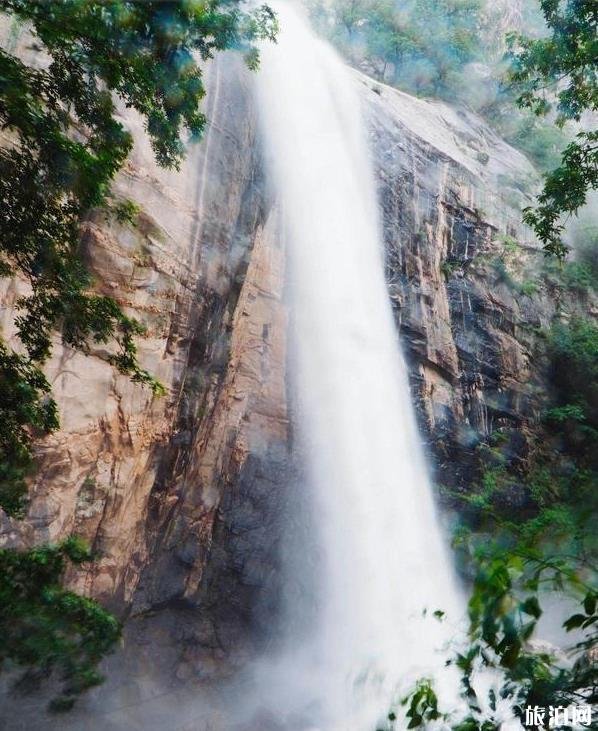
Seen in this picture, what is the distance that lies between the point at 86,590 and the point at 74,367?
306 cm

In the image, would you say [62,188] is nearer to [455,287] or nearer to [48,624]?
[48,624]

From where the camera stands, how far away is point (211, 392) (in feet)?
29.8

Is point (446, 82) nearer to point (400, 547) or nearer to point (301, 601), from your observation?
point (400, 547)

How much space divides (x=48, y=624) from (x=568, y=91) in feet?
25.6

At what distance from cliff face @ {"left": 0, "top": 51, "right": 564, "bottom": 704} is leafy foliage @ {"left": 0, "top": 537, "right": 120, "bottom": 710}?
2.20 m

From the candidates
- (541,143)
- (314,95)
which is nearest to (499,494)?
(314,95)

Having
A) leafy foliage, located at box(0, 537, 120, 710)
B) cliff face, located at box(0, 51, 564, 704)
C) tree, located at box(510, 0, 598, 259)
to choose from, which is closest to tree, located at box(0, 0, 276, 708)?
leafy foliage, located at box(0, 537, 120, 710)

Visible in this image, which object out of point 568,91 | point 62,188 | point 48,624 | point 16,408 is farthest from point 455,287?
point 48,624

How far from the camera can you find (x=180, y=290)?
327 inches

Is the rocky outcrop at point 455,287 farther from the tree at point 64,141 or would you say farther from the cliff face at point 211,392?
the tree at point 64,141

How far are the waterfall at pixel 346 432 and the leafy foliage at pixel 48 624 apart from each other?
4.93 m

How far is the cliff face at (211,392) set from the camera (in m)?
7.20

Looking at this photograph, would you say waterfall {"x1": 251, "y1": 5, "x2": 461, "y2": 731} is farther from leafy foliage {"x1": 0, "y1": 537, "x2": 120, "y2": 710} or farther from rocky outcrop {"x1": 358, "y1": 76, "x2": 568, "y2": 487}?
leafy foliage {"x1": 0, "y1": 537, "x2": 120, "y2": 710}

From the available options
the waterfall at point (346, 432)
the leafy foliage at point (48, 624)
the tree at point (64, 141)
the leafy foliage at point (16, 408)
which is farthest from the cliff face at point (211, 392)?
the tree at point (64, 141)
